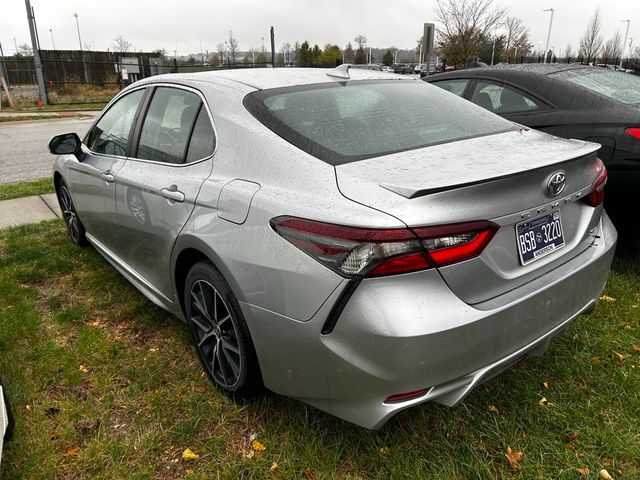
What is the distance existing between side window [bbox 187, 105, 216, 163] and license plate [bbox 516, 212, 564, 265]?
56.2 inches

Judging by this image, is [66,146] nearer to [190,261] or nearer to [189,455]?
[190,261]

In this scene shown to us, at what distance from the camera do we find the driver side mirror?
3.75 metres

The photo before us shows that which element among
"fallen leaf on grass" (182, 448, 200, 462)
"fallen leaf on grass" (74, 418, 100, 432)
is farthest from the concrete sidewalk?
"fallen leaf on grass" (182, 448, 200, 462)

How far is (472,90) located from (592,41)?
4457 centimetres

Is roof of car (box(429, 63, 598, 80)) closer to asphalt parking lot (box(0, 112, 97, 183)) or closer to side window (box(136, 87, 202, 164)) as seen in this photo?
side window (box(136, 87, 202, 164))

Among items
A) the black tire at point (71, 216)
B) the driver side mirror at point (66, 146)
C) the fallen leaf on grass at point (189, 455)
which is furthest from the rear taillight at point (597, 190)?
the black tire at point (71, 216)

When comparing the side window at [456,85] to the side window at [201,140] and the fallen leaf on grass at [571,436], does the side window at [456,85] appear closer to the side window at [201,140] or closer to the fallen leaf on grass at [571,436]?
the side window at [201,140]

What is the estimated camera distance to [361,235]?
171cm

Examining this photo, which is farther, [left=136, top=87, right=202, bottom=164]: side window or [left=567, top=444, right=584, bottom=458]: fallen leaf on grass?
[left=136, top=87, right=202, bottom=164]: side window

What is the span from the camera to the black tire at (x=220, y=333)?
7.39ft

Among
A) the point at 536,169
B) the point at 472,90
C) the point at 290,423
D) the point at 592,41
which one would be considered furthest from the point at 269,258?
the point at 592,41

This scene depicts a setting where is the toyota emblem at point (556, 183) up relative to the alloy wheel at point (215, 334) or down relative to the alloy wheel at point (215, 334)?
up

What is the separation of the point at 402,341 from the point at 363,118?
1.15 m

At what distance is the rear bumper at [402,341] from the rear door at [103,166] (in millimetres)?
1768
